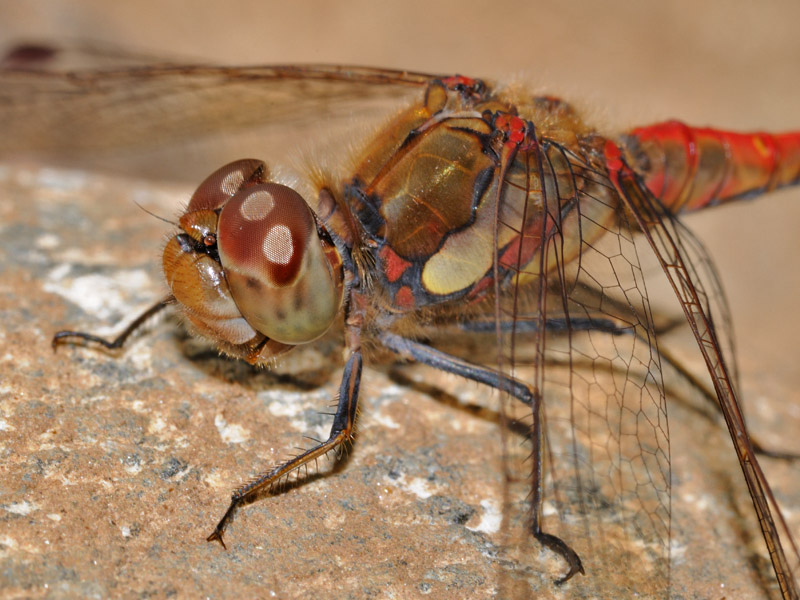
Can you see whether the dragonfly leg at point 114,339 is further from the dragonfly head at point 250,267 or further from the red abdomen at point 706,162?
the red abdomen at point 706,162

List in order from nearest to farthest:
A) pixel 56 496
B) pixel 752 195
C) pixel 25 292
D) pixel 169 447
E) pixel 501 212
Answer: pixel 56 496 < pixel 169 447 < pixel 501 212 < pixel 25 292 < pixel 752 195

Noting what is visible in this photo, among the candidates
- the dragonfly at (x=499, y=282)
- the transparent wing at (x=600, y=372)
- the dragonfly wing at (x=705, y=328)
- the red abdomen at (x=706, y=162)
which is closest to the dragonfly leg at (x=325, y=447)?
the dragonfly at (x=499, y=282)

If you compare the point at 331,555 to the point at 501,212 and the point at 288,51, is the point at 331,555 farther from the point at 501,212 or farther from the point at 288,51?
the point at 288,51

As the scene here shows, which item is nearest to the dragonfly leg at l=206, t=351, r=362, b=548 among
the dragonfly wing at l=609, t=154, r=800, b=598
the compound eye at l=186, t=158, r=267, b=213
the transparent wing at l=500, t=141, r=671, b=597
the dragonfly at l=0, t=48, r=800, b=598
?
the dragonfly at l=0, t=48, r=800, b=598

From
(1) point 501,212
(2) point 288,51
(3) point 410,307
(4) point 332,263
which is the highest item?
(2) point 288,51

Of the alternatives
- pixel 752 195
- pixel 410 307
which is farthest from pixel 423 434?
pixel 752 195

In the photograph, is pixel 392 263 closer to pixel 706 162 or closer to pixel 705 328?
pixel 705 328

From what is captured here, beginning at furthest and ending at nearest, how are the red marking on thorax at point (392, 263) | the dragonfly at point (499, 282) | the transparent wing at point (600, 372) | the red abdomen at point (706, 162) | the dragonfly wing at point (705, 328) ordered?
the red abdomen at point (706, 162) → the red marking on thorax at point (392, 263) → the transparent wing at point (600, 372) → the dragonfly at point (499, 282) → the dragonfly wing at point (705, 328)
